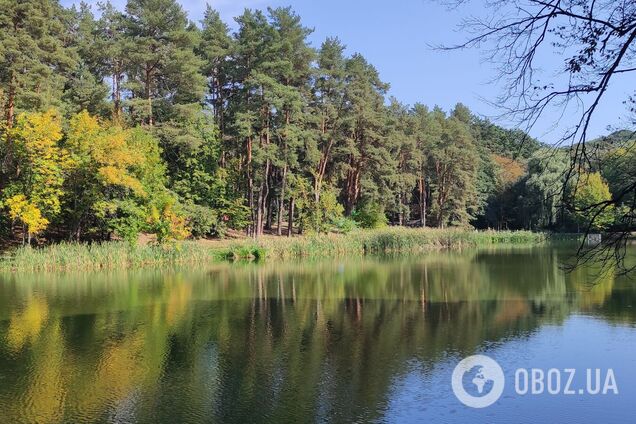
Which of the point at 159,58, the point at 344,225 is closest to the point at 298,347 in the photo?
the point at 159,58

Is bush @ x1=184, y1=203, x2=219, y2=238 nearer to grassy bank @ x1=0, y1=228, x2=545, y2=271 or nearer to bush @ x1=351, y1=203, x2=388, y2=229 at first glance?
grassy bank @ x1=0, y1=228, x2=545, y2=271

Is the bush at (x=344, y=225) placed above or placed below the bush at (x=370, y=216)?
below

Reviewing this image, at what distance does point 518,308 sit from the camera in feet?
45.5

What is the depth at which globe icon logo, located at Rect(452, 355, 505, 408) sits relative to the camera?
7055 mm

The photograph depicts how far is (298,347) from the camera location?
9.95 meters

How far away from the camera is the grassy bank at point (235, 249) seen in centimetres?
2258

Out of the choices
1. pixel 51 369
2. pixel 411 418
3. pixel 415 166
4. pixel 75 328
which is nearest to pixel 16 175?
pixel 75 328

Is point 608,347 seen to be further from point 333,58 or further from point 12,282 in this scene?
point 333,58

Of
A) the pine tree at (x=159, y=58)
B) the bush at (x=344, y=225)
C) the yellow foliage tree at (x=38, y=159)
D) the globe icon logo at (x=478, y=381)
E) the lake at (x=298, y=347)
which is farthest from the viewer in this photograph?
the bush at (x=344, y=225)

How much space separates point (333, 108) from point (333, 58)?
344 cm

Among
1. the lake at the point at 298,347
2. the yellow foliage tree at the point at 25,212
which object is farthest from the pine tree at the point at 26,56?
the lake at the point at 298,347

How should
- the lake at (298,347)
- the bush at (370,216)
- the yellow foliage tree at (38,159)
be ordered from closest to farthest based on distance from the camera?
1. the lake at (298,347)
2. the yellow foliage tree at (38,159)
3. the bush at (370,216)

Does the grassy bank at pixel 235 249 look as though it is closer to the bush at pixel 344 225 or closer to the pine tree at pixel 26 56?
the bush at pixel 344 225

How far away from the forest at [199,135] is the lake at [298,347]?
593 centimetres
